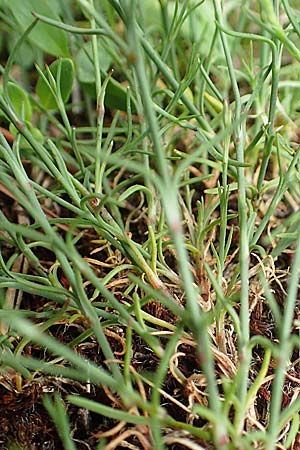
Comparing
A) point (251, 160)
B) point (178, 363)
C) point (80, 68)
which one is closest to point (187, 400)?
point (178, 363)

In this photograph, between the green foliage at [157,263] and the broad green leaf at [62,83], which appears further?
the broad green leaf at [62,83]

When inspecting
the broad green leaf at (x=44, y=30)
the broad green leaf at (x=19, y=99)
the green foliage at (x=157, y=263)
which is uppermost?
the broad green leaf at (x=44, y=30)

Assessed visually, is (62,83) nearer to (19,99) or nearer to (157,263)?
(19,99)

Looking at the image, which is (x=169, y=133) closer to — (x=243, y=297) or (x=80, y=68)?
(x=80, y=68)

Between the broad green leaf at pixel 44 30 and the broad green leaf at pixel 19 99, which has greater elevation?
the broad green leaf at pixel 44 30

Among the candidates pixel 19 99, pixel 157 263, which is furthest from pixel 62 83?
pixel 157 263

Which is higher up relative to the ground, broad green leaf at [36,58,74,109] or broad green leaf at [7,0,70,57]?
broad green leaf at [7,0,70,57]
